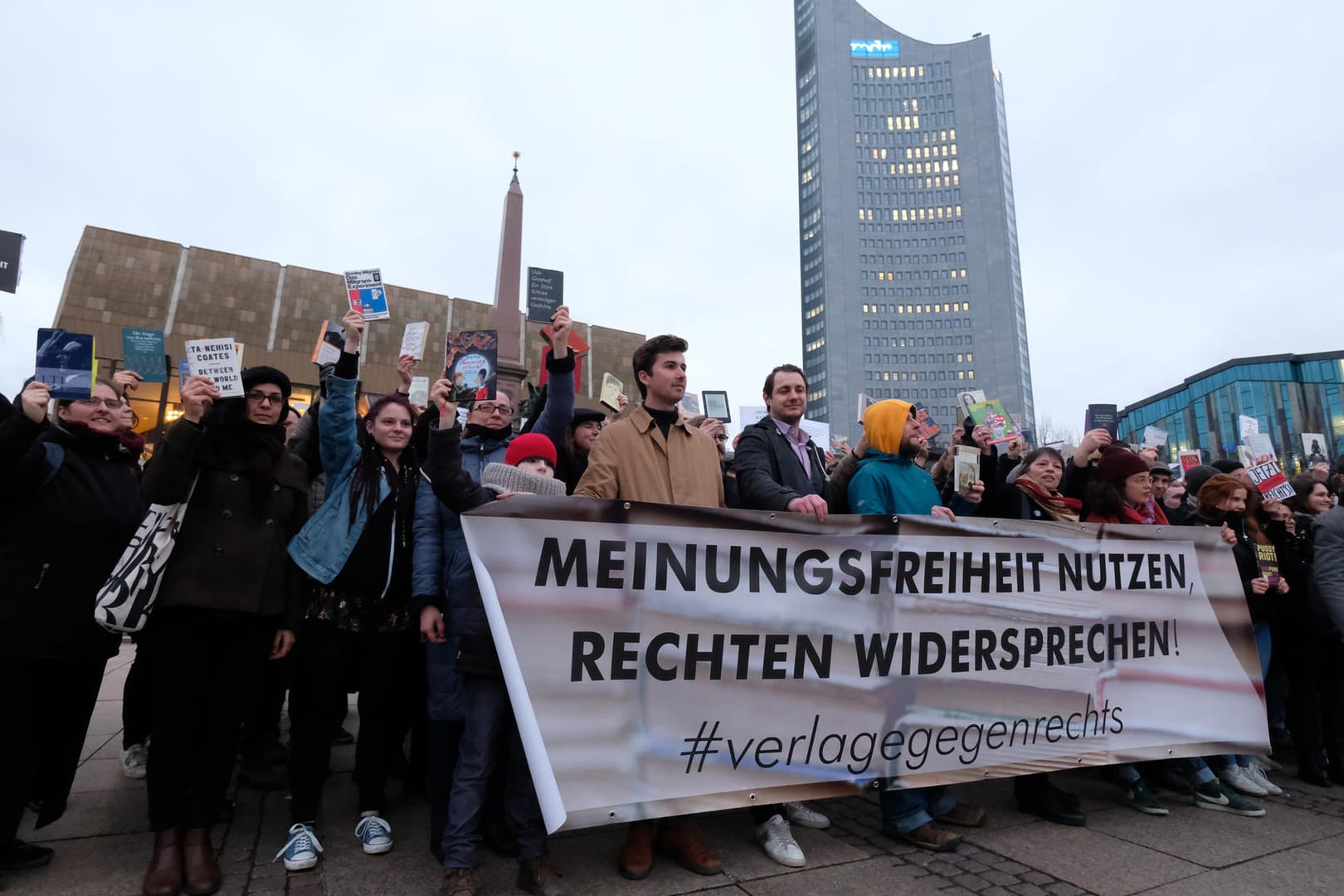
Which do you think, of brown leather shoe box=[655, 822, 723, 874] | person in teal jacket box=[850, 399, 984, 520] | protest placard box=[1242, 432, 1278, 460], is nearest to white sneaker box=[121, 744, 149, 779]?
brown leather shoe box=[655, 822, 723, 874]

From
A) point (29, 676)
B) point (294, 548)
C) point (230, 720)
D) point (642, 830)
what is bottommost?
point (642, 830)

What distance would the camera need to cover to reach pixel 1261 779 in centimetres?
406

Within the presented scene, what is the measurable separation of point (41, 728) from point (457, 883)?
180 centimetres

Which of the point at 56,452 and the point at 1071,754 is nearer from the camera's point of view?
the point at 56,452

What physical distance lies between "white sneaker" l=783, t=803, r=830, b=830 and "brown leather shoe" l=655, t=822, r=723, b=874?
564 mm

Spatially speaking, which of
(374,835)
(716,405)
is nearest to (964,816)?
(374,835)

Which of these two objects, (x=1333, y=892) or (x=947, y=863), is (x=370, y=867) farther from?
(x=1333, y=892)

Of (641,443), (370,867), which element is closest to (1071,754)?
(641,443)

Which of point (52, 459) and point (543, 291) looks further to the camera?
point (543, 291)

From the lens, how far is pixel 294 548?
306 centimetres

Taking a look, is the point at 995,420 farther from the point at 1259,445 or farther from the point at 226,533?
the point at 226,533

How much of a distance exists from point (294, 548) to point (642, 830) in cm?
187

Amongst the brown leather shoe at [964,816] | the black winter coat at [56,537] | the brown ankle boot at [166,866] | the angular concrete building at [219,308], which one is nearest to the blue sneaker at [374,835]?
the brown ankle boot at [166,866]

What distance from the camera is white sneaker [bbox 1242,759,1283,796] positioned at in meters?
3.99
